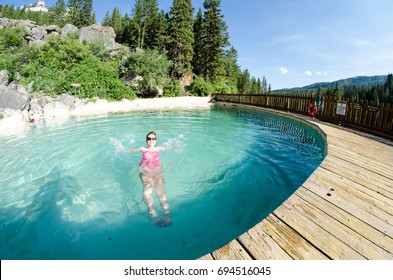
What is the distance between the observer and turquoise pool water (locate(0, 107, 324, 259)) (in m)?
3.61

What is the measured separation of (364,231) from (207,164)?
16.4ft

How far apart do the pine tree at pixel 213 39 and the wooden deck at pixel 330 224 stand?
40168mm

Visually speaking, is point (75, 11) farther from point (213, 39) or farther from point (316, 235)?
point (316, 235)

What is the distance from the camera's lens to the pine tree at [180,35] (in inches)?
1467

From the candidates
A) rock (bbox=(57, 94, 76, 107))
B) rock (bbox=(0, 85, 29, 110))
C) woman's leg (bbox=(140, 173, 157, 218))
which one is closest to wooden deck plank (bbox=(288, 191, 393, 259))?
woman's leg (bbox=(140, 173, 157, 218))

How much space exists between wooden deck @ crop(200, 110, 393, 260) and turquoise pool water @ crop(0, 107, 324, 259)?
121 centimetres

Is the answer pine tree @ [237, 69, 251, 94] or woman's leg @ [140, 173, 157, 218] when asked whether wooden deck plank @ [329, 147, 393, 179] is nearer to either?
woman's leg @ [140, 173, 157, 218]

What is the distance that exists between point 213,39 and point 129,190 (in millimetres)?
40838

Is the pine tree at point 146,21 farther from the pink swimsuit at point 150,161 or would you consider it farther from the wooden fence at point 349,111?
the pink swimsuit at point 150,161

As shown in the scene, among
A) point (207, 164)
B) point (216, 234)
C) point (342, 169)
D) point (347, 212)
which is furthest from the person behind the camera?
point (207, 164)

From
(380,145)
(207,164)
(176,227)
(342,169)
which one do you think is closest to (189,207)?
(176,227)

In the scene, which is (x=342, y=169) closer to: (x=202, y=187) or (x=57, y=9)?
(x=202, y=187)

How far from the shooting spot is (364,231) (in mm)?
2629

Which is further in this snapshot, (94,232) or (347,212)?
(94,232)
